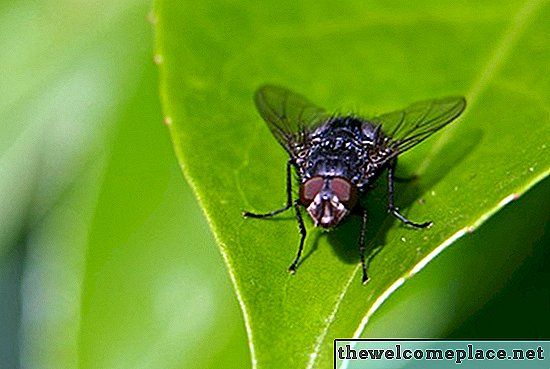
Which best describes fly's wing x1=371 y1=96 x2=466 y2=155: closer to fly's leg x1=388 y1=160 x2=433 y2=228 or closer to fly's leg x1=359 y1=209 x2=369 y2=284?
fly's leg x1=388 y1=160 x2=433 y2=228

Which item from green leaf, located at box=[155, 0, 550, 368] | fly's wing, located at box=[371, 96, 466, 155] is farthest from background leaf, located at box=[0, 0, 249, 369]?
fly's wing, located at box=[371, 96, 466, 155]

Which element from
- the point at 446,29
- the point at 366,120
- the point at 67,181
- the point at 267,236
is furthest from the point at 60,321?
the point at 446,29

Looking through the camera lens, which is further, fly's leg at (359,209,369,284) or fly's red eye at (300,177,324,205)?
fly's red eye at (300,177,324,205)

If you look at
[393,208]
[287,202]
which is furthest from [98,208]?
[393,208]

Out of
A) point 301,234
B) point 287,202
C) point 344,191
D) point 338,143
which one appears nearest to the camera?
point 301,234

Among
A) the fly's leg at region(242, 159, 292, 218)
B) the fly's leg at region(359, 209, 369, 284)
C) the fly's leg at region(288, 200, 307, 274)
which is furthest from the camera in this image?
the fly's leg at region(242, 159, 292, 218)

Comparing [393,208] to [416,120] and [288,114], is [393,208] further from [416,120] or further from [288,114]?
[288,114]

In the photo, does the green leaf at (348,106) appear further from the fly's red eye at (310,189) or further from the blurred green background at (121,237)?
the blurred green background at (121,237)
